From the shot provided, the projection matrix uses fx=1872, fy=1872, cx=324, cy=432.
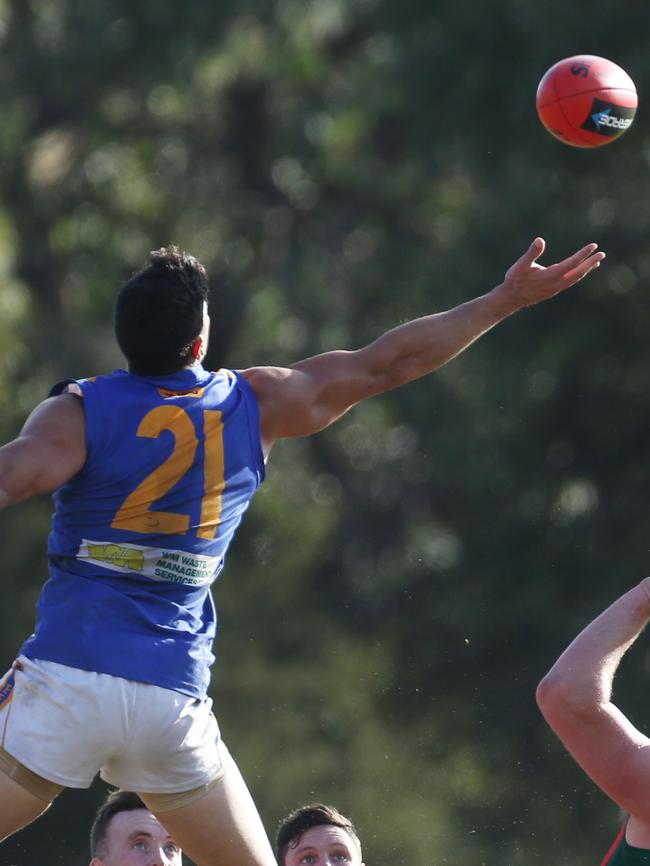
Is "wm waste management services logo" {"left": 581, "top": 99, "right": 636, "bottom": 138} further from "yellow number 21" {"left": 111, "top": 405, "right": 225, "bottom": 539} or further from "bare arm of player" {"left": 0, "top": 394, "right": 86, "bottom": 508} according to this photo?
"bare arm of player" {"left": 0, "top": 394, "right": 86, "bottom": 508}

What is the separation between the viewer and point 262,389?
616cm

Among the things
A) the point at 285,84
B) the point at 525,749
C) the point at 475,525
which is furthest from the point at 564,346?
the point at 285,84

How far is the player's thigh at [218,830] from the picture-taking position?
5688 mm

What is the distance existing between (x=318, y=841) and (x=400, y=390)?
12.2m

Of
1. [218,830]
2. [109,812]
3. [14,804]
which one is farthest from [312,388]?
[109,812]

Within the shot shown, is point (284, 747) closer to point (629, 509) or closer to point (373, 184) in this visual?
point (629, 509)

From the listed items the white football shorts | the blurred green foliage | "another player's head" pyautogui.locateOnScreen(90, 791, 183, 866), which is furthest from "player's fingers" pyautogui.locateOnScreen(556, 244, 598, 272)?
the blurred green foliage

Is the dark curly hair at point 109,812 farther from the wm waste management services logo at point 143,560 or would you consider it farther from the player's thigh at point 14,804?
the wm waste management services logo at point 143,560

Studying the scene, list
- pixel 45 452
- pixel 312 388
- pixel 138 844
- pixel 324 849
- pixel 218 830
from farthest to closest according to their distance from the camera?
pixel 324 849
pixel 138 844
pixel 312 388
pixel 218 830
pixel 45 452

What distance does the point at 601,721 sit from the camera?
15.9 feet

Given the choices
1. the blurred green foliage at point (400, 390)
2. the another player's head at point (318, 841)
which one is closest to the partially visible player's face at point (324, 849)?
the another player's head at point (318, 841)

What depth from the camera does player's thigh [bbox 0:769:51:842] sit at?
5.51 metres

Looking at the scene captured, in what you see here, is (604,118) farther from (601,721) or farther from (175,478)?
(601,721)

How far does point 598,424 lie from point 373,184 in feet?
20.8
